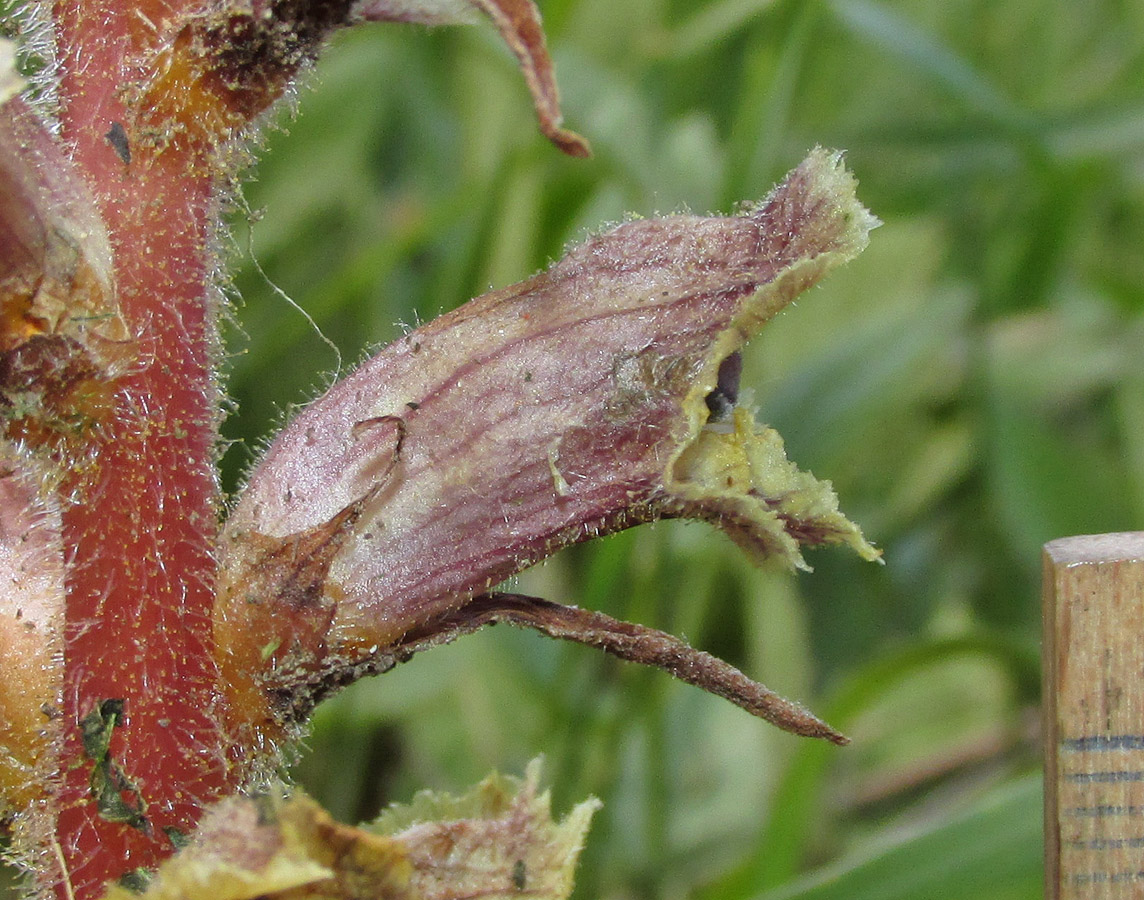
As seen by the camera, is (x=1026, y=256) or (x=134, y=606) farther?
(x=1026, y=256)

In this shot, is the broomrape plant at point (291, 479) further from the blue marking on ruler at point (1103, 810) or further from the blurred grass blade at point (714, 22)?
the blurred grass blade at point (714, 22)

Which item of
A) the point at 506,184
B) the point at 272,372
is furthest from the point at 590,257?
the point at 272,372

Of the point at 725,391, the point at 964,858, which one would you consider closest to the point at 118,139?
the point at 725,391

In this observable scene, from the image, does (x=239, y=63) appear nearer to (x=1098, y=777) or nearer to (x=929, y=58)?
(x=1098, y=777)

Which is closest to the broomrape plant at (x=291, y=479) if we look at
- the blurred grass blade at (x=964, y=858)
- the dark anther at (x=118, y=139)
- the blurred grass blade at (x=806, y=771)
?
the dark anther at (x=118, y=139)

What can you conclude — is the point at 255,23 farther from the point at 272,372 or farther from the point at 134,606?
the point at 272,372

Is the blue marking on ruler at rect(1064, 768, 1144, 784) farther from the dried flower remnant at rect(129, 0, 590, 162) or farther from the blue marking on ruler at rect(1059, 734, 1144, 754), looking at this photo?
the dried flower remnant at rect(129, 0, 590, 162)
